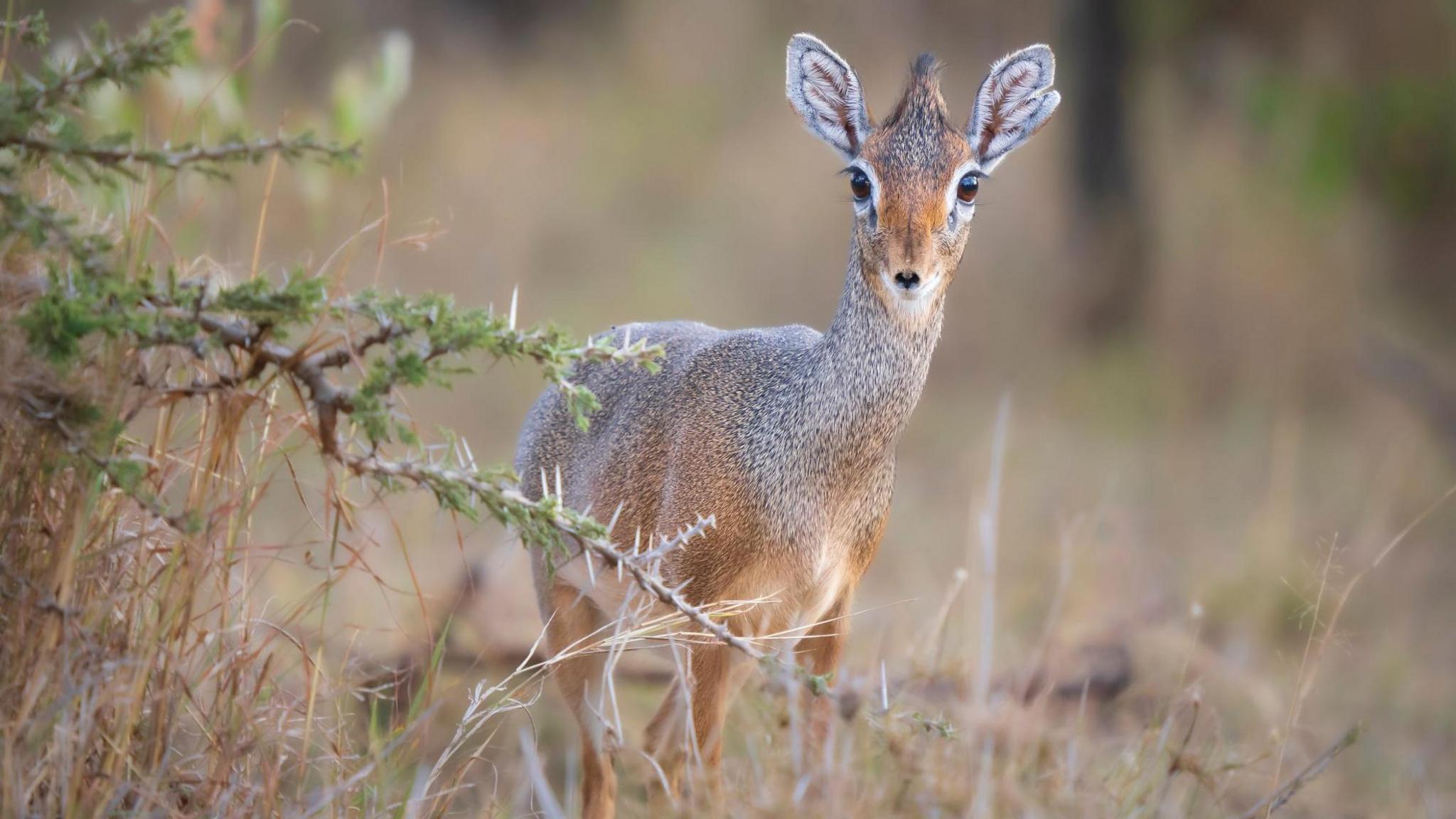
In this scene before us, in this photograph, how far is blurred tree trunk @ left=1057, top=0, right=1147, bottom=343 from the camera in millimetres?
11977

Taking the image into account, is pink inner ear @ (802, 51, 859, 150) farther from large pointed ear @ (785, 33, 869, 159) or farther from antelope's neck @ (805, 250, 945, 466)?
antelope's neck @ (805, 250, 945, 466)

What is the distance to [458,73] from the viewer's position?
1551cm

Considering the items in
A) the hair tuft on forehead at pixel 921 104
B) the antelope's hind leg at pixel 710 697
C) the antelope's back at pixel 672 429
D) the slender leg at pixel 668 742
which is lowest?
the slender leg at pixel 668 742

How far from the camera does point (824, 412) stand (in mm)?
4023

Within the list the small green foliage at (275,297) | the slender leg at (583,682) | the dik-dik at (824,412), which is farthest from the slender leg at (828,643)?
the small green foliage at (275,297)

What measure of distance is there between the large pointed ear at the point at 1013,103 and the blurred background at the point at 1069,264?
96.1 inches

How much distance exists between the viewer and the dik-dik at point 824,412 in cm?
396

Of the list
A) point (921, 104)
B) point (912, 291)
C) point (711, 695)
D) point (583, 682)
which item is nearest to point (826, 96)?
point (921, 104)

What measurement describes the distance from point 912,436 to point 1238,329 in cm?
316

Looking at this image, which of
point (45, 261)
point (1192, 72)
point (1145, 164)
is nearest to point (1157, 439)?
point (1145, 164)

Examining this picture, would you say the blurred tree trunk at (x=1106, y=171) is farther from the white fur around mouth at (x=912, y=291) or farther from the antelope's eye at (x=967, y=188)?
the white fur around mouth at (x=912, y=291)

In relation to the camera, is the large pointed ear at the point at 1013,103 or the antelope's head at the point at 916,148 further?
the large pointed ear at the point at 1013,103

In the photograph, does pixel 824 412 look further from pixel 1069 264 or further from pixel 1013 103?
pixel 1069 264

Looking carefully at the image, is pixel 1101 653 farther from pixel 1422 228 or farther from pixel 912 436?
pixel 1422 228
